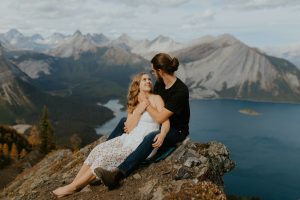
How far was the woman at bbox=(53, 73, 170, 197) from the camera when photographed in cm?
Result: 1747

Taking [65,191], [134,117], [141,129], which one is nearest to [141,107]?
[134,117]

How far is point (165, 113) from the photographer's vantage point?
57.5 ft

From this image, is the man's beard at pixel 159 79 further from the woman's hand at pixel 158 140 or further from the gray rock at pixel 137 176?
the gray rock at pixel 137 176

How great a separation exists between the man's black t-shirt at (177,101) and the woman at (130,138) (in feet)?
1.41

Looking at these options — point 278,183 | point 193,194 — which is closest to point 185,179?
point 193,194

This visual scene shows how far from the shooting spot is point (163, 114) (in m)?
17.5

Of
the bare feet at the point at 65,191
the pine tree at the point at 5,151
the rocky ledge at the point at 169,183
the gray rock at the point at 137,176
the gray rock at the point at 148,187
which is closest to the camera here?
the rocky ledge at the point at 169,183

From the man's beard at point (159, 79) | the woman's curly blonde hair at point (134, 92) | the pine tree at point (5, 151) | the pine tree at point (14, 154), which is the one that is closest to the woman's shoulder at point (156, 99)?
the woman's curly blonde hair at point (134, 92)

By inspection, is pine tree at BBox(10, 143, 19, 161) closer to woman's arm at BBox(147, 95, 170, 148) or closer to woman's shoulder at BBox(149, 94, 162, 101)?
woman's shoulder at BBox(149, 94, 162, 101)

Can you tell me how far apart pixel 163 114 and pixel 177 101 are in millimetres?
821

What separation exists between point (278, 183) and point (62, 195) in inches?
5273

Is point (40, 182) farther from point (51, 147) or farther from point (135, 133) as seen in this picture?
point (51, 147)

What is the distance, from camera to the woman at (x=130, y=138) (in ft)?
57.3

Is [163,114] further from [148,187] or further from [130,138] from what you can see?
[148,187]
